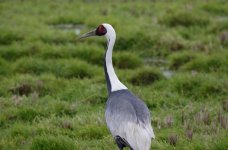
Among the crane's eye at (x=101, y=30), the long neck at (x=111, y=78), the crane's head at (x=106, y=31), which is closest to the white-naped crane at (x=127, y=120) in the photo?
the long neck at (x=111, y=78)

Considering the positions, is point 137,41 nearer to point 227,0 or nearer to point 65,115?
point 65,115

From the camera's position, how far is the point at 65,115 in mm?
8477

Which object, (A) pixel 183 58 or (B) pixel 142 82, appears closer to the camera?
(B) pixel 142 82

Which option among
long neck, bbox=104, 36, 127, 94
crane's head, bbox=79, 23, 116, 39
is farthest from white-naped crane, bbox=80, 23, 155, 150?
crane's head, bbox=79, 23, 116, 39

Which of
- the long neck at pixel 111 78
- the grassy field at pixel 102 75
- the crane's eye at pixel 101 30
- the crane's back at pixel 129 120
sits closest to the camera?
the crane's back at pixel 129 120

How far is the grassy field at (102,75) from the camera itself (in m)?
7.50

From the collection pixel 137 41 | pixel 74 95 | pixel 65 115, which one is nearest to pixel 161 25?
pixel 137 41

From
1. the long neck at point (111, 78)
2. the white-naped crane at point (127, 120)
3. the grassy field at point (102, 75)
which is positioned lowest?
the grassy field at point (102, 75)

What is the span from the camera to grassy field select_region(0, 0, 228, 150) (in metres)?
7.50

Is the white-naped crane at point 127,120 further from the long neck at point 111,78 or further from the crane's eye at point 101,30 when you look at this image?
the crane's eye at point 101,30

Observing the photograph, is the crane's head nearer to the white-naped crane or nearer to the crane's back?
the white-naped crane

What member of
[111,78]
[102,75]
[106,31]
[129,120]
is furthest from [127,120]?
[102,75]

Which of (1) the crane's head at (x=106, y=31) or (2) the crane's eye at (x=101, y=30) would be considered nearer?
(1) the crane's head at (x=106, y=31)

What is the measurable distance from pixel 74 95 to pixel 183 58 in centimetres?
283
